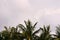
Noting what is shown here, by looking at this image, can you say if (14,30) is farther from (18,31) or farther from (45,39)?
(45,39)

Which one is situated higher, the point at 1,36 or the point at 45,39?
the point at 1,36

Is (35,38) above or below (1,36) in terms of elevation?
below

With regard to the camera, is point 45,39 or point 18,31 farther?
point 18,31

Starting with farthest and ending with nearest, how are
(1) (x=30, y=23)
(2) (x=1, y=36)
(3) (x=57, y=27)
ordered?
(2) (x=1, y=36) → (3) (x=57, y=27) → (1) (x=30, y=23)

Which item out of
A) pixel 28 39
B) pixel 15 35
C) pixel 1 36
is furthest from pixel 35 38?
pixel 1 36

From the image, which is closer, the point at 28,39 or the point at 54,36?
the point at 28,39

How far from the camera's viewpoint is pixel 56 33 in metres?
34.6

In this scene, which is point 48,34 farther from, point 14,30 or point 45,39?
point 14,30

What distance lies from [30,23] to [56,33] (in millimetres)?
5743

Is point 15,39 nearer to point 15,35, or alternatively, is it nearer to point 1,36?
point 15,35

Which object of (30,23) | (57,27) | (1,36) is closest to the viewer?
(30,23)

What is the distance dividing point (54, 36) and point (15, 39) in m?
7.48

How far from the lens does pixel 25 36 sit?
3228 cm

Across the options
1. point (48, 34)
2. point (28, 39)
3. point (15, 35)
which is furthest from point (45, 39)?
point (15, 35)
